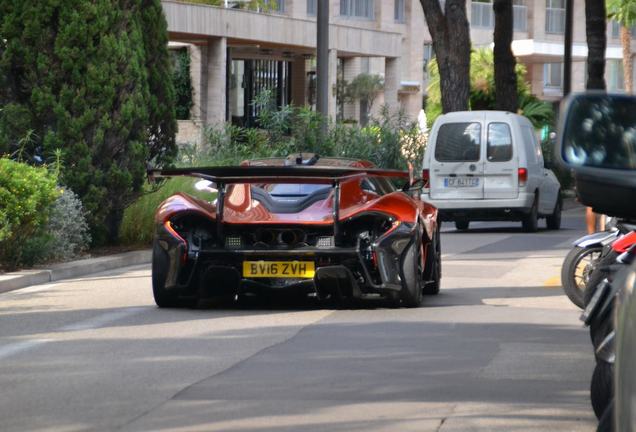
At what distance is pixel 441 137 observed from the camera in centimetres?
2478

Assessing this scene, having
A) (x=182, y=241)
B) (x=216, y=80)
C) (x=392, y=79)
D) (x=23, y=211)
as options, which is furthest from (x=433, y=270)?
(x=392, y=79)

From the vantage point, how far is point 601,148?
3357 mm

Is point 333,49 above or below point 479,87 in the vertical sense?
above

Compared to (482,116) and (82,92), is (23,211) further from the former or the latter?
(482,116)

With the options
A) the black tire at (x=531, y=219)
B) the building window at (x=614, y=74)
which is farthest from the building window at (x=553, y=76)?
the black tire at (x=531, y=219)

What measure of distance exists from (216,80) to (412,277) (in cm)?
3483

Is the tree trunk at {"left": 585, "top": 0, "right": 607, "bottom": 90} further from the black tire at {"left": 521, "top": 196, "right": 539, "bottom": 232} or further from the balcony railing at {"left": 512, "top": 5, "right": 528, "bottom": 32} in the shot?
the balcony railing at {"left": 512, "top": 5, "right": 528, "bottom": 32}

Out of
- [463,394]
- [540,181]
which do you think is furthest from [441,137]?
[463,394]

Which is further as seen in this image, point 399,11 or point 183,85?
point 399,11

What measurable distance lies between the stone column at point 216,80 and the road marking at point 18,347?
3571 cm

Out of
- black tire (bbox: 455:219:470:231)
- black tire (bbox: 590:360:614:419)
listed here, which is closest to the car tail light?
black tire (bbox: 590:360:614:419)

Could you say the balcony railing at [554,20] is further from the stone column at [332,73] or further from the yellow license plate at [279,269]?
the yellow license plate at [279,269]

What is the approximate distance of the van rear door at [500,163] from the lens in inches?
966

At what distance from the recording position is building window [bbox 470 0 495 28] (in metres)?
79.4
